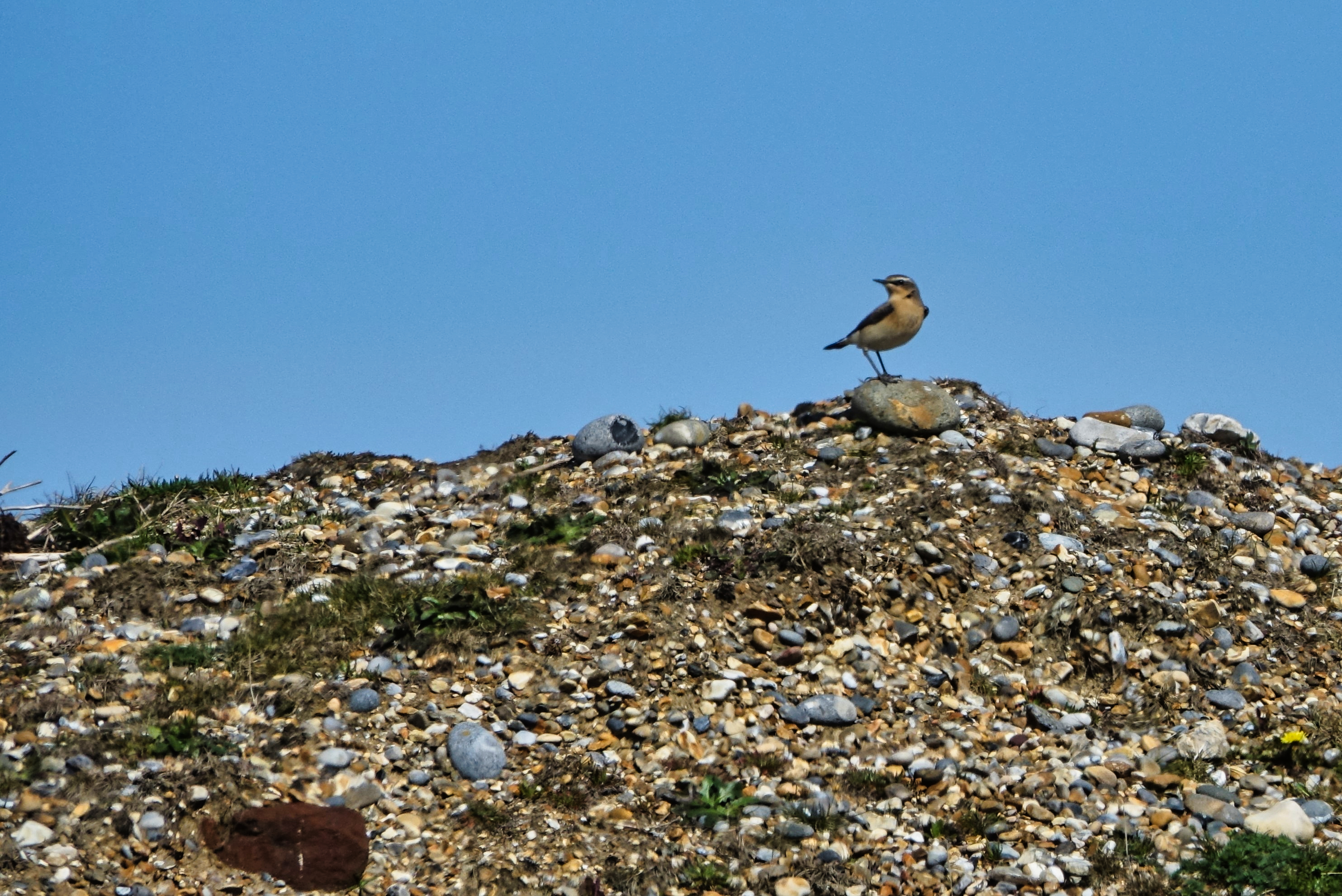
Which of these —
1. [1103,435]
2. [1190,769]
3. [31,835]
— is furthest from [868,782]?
[1103,435]

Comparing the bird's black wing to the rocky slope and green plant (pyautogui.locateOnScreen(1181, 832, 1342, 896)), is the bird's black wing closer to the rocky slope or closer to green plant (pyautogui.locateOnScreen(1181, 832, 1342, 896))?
the rocky slope

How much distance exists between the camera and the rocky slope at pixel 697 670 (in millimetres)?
9070

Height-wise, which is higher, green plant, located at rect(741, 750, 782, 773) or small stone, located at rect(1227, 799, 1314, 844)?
A: green plant, located at rect(741, 750, 782, 773)

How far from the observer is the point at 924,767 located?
33.2 ft

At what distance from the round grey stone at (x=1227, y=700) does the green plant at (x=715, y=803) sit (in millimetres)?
4593

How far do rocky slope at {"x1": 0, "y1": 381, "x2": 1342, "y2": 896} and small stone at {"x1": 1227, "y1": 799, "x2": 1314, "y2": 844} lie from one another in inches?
1.5

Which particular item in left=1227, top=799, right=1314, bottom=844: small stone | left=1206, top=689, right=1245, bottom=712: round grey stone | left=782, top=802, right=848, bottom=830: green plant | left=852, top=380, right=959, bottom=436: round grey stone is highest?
left=852, top=380, right=959, bottom=436: round grey stone

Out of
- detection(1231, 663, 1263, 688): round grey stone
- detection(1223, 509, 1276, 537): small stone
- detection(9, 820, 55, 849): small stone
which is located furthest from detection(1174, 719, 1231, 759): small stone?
detection(9, 820, 55, 849): small stone

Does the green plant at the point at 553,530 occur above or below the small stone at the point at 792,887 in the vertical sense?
above

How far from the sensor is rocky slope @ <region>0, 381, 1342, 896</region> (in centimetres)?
907

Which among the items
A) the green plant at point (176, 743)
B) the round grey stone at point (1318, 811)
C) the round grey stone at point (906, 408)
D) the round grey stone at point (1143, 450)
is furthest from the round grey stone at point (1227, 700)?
the green plant at point (176, 743)

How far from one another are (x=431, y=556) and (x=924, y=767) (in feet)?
19.0

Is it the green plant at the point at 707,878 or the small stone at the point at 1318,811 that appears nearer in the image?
the green plant at the point at 707,878

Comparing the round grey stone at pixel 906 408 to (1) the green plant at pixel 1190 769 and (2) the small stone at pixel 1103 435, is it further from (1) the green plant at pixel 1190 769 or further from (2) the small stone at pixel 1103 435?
(1) the green plant at pixel 1190 769
